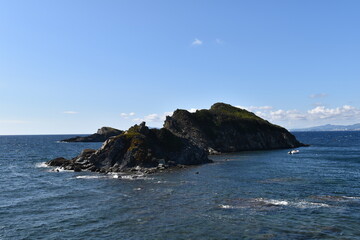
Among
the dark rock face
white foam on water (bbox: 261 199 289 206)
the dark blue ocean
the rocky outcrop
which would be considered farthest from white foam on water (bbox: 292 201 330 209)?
the dark rock face

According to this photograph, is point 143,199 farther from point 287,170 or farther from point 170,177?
point 287,170

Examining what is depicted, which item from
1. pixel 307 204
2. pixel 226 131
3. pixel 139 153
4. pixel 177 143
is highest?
pixel 226 131

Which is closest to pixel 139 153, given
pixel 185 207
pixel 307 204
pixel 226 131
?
pixel 185 207

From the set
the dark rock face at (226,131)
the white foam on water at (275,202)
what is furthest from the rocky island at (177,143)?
the white foam on water at (275,202)

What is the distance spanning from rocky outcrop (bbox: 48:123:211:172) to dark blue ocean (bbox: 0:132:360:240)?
1271 cm

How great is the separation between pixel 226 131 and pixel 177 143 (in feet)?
192

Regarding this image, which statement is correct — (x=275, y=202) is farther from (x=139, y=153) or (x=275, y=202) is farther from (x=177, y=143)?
(x=177, y=143)

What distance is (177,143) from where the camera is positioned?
326 ft

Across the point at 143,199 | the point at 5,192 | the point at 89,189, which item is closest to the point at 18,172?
the point at 5,192

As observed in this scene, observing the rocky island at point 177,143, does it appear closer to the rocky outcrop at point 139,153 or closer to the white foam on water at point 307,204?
the rocky outcrop at point 139,153

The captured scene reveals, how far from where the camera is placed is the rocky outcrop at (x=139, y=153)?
269 ft

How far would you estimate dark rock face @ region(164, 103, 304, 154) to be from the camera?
145250mm

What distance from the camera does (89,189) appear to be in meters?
56.7

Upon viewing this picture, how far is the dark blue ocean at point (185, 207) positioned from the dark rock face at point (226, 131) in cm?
7524
